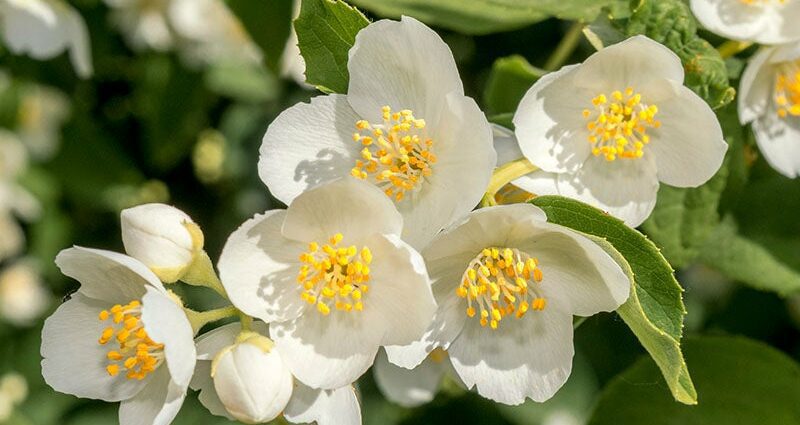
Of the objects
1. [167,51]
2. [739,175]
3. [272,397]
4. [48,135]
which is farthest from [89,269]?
[48,135]

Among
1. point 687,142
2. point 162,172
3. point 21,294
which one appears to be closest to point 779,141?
point 687,142

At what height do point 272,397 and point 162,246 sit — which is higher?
point 162,246

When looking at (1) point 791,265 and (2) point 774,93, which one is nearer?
(2) point 774,93

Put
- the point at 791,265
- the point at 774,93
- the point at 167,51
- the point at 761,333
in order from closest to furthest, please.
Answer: the point at 774,93 < the point at 791,265 < the point at 761,333 < the point at 167,51

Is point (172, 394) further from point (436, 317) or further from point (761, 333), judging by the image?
point (761, 333)

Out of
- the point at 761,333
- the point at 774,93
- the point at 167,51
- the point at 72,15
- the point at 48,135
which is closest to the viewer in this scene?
the point at 774,93

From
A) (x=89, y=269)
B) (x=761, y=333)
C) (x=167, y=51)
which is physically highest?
(x=89, y=269)

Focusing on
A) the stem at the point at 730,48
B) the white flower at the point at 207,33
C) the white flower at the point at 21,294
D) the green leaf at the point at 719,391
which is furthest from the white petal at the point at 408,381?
the white flower at the point at 21,294
